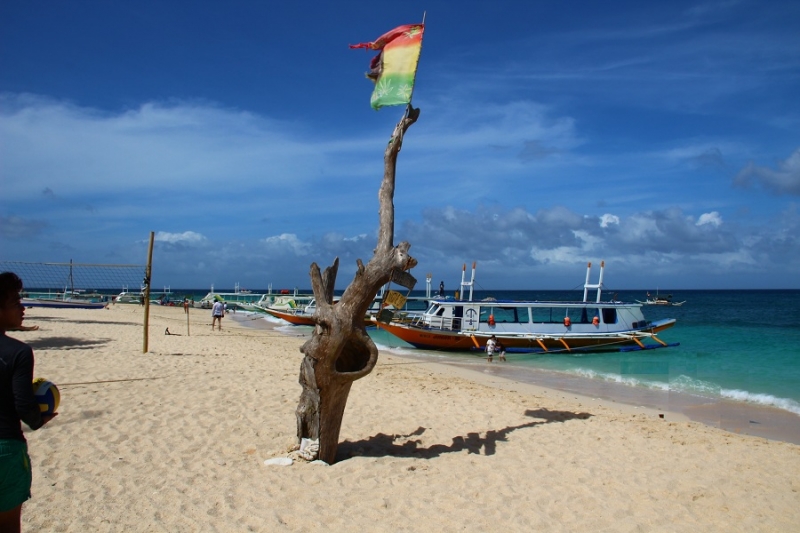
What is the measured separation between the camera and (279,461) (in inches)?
239

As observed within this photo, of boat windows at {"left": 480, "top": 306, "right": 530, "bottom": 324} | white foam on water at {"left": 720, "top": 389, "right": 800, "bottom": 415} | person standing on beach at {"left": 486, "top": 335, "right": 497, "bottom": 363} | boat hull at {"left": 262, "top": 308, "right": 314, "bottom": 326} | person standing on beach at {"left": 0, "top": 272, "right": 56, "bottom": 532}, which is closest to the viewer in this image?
person standing on beach at {"left": 0, "top": 272, "right": 56, "bottom": 532}

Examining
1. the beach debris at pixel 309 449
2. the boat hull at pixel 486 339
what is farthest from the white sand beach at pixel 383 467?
the boat hull at pixel 486 339

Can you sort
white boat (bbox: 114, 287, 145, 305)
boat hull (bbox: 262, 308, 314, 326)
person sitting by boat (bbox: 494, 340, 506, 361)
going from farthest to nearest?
white boat (bbox: 114, 287, 145, 305) < boat hull (bbox: 262, 308, 314, 326) < person sitting by boat (bbox: 494, 340, 506, 361)

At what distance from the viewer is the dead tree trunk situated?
19.7 ft

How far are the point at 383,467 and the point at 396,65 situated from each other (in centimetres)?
508

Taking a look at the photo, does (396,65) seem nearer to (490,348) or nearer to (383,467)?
(383,467)

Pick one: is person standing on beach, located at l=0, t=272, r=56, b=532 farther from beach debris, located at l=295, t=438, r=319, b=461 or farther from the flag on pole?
the flag on pole

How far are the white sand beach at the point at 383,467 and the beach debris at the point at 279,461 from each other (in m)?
0.07

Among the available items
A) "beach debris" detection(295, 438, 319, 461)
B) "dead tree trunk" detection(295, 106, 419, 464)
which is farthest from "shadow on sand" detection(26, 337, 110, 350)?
"dead tree trunk" detection(295, 106, 419, 464)

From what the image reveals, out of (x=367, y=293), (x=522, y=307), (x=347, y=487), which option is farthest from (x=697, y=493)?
(x=522, y=307)

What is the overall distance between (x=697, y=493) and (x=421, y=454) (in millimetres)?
3022

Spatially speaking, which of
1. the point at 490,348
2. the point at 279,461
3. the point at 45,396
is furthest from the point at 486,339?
the point at 45,396

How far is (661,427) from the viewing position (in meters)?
9.17

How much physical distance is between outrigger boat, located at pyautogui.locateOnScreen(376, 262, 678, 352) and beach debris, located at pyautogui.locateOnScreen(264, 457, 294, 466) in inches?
654
